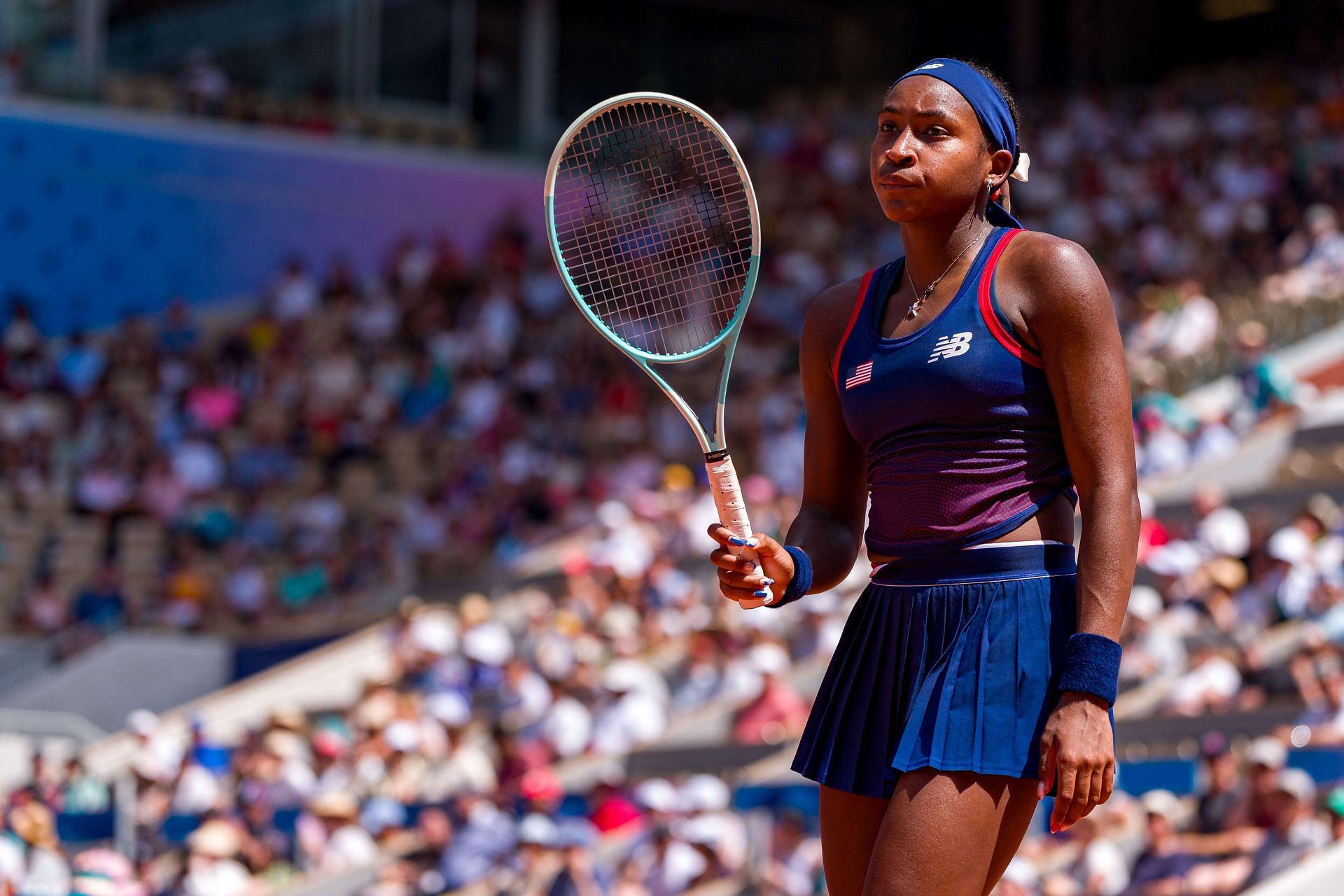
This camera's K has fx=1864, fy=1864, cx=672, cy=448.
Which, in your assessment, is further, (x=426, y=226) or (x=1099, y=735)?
(x=426, y=226)

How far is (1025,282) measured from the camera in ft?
9.93

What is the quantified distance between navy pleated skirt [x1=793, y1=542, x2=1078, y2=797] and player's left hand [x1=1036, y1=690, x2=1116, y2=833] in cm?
8

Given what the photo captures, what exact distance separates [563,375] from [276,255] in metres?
4.36

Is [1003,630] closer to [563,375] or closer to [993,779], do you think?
[993,779]

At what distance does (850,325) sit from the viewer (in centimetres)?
328

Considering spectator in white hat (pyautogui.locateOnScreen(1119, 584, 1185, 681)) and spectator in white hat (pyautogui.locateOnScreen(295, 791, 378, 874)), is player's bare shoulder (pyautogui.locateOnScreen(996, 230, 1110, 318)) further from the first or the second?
spectator in white hat (pyautogui.locateOnScreen(295, 791, 378, 874))

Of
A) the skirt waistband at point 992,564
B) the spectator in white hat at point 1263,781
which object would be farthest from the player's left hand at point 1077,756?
the spectator in white hat at point 1263,781

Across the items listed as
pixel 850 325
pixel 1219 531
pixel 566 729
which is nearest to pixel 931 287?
pixel 850 325

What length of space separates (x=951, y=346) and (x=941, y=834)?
78cm

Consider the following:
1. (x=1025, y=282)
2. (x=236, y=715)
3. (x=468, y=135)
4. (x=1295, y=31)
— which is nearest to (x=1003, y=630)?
(x=1025, y=282)

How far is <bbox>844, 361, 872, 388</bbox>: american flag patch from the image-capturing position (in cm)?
315

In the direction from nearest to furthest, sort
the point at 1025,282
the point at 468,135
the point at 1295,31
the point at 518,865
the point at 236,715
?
the point at 1025,282 < the point at 518,865 < the point at 236,715 < the point at 468,135 < the point at 1295,31

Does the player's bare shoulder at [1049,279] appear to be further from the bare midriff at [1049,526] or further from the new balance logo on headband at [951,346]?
the bare midriff at [1049,526]

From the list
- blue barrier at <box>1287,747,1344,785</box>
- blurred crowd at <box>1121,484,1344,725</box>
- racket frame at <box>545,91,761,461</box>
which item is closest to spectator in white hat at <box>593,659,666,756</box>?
blurred crowd at <box>1121,484,1344,725</box>
